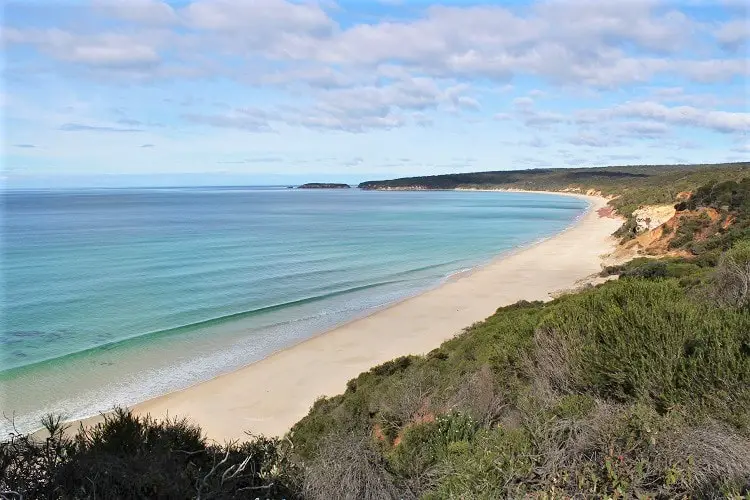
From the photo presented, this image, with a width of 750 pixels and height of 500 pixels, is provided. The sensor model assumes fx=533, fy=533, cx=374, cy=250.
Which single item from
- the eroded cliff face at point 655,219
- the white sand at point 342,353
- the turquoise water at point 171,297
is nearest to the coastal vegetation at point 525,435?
the white sand at point 342,353

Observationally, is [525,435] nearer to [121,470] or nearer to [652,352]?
[652,352]

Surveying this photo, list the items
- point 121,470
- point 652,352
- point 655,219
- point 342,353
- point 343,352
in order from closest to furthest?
point 121,470, point 652,352, point 342,353, point 343,352, point 655,219

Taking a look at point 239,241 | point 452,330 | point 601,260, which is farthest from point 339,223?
point 452,330

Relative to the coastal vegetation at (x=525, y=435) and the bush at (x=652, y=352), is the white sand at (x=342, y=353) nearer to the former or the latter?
the coastal vegetation at (x=525, y=435)

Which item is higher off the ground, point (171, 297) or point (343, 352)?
point (171, 297)

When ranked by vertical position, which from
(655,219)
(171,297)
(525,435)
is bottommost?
(171,297)

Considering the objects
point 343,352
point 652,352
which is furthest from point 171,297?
point 652,352

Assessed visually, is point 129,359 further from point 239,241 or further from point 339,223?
point 339,223

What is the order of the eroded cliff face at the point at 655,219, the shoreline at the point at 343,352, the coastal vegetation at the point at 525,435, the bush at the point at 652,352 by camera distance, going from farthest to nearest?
1. the eroded cliff face at the point at 655,219
2. the shoreline at the point at 343,352
3. the bush at the point at 652,352
4. the coastal vegetation at the point at 525,435
